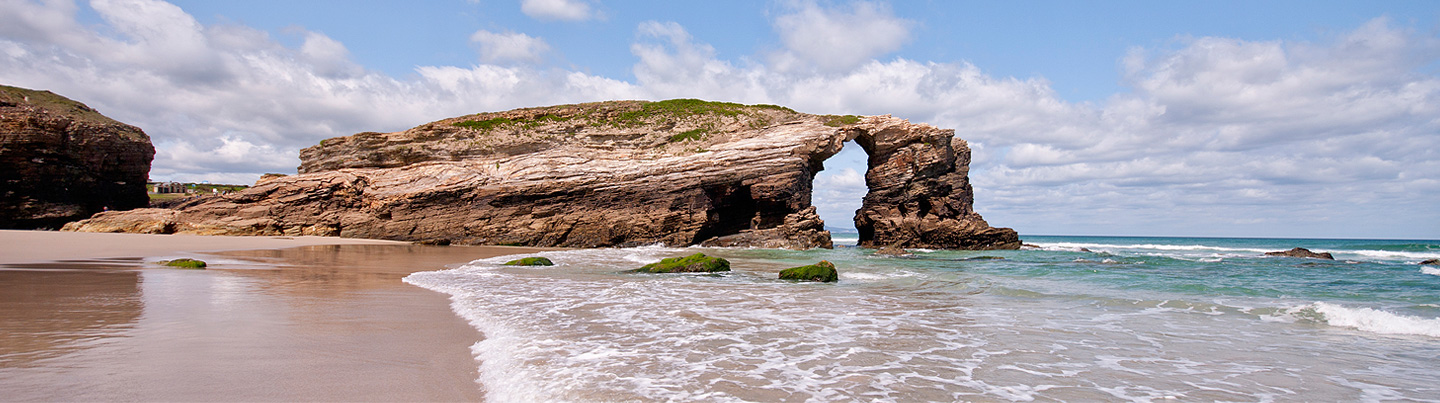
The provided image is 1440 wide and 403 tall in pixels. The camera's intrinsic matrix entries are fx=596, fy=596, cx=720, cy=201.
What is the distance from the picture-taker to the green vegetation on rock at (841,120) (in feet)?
105

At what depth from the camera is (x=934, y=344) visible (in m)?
5.50

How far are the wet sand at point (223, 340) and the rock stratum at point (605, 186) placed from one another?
2059 cm

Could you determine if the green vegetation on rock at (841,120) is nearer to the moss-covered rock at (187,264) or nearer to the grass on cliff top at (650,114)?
the grass on cliff top at (650,114)

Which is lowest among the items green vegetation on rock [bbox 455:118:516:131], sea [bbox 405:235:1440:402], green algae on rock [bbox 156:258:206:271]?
sea [bbox 405:235:1440:402]

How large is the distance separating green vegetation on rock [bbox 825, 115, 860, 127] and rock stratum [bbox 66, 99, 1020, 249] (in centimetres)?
11

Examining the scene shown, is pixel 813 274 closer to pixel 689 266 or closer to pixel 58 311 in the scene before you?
pixel 689 266

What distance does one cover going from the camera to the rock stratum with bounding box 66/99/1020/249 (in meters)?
29.4

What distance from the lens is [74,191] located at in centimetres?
2919

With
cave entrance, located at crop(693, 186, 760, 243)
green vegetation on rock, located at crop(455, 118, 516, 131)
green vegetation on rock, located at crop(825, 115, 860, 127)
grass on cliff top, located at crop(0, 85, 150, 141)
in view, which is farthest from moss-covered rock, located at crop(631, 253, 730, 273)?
grass on cliff top, located at crop(0, 85, 150, 141)

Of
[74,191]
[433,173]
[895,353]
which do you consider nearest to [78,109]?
[74,191]

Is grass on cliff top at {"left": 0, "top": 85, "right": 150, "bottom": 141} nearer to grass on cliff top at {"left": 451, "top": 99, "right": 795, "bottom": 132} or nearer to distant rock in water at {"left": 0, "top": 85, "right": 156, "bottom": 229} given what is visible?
A: distant rock in water at {"left": 0, "top": 85, "right": 156, "bottom": 229}

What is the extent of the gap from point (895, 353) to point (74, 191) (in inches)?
1615

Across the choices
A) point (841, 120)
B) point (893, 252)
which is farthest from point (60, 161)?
point (893, 252)

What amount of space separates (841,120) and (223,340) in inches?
1195
